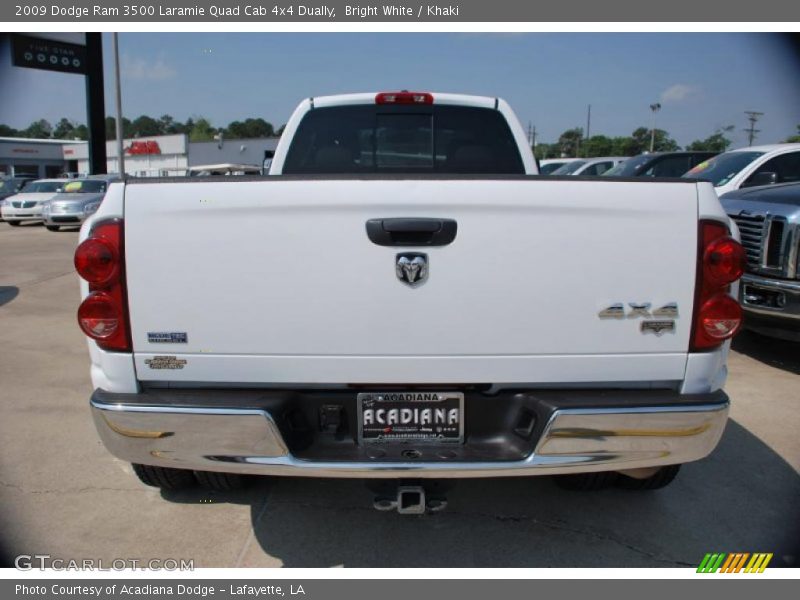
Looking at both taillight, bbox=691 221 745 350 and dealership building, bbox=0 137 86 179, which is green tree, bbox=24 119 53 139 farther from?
taillight, bbox=691 221 745 350

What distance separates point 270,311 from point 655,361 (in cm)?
137

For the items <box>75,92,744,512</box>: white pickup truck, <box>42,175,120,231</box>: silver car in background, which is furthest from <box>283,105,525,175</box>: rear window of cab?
<box>42,175,120,231</box>: silver car in background

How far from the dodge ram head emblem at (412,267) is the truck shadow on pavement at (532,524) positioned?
48.4 inches

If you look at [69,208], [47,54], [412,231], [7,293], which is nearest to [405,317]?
[412,231]

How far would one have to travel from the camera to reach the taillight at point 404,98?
154 inches

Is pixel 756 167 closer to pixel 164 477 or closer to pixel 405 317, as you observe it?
pixel 405 317

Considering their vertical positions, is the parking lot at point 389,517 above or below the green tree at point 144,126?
below

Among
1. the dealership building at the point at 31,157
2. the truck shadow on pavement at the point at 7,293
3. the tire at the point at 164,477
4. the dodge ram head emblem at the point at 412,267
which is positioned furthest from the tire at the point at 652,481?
the dealership building at the point at 31,157

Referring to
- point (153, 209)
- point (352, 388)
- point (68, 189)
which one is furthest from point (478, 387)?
point (68, 189)

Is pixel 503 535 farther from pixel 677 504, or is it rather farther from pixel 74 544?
pixel 74 544

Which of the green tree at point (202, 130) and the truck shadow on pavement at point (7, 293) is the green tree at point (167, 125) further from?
the truck shadow on pavement at point (7, 293)

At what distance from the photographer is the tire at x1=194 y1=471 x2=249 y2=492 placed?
9.71 ft

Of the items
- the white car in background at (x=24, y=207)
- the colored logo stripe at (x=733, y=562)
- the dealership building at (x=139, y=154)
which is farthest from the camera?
the dealership building at (x=139, y=154)

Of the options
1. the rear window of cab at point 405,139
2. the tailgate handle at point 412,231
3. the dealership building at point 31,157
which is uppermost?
the dealership building at point 31,157
